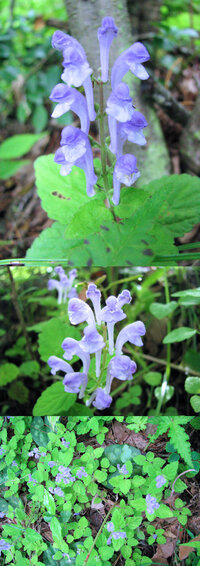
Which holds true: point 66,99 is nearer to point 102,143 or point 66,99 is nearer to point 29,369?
point 102,143

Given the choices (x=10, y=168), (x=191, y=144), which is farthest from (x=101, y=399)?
(x=10, y=168)

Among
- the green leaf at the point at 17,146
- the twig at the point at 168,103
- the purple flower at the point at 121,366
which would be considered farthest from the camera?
the green leaf at the point at 17,146

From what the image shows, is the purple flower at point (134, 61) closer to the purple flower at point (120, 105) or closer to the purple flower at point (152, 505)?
the purple flower at point (120, 105)

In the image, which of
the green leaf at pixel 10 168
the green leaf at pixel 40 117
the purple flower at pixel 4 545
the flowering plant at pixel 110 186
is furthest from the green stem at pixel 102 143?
the green leaf at pixel 40 117

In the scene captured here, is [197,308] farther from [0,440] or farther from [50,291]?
[0,440]

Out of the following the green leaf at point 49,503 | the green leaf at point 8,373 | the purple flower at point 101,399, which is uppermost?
the purple flower at point 101,399

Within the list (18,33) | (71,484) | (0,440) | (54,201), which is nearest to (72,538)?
(71,484)

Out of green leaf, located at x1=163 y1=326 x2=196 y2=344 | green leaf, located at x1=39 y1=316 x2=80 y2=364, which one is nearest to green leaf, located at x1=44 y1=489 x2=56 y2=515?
green leaf, located at x1=39 y1=316 x2=80 y2=364
